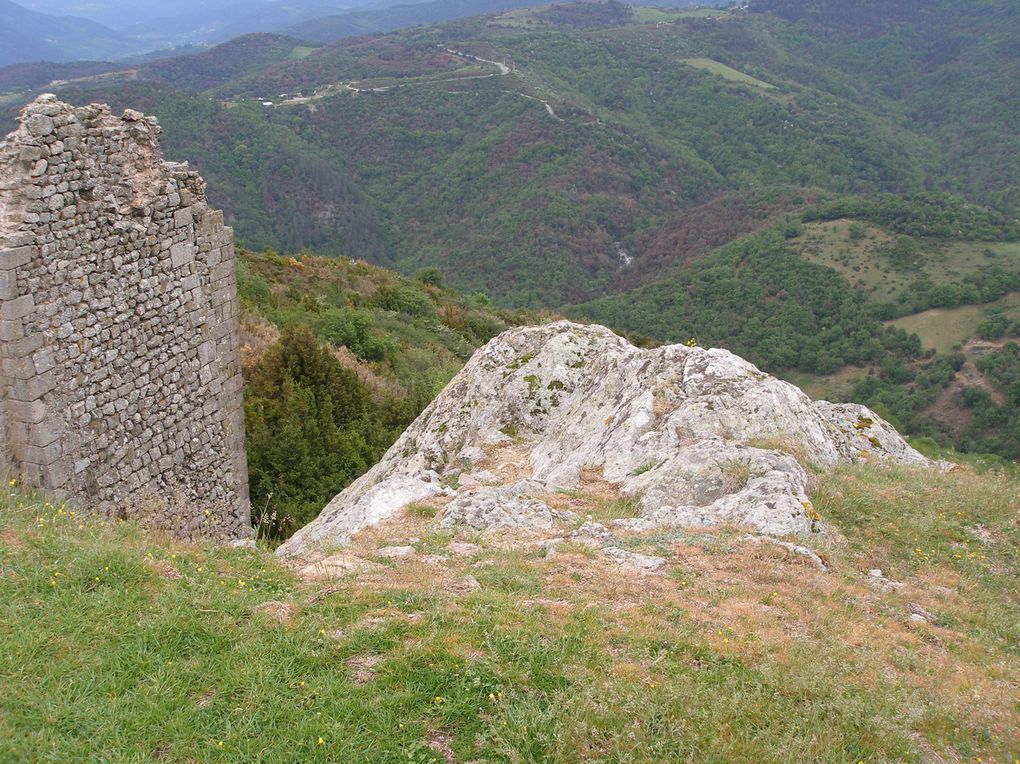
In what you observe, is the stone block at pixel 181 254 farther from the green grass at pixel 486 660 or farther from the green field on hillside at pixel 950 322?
the green field on hillside at pixel 950 322

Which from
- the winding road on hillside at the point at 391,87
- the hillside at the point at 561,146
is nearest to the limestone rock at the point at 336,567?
the hillside at the point at 561,146

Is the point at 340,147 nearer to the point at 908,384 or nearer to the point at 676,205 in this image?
the point at 676,205

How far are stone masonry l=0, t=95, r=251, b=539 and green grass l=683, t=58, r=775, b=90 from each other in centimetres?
11478

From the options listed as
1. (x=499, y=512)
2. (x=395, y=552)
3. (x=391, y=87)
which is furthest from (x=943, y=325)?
(x=391, y=87)

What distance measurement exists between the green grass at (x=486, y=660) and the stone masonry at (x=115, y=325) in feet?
3.55

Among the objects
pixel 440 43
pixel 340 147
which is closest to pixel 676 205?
pixel 340 147

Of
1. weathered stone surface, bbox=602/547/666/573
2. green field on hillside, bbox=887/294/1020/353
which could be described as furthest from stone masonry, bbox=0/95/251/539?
green field on hillside, bbox=887/294/1020/353

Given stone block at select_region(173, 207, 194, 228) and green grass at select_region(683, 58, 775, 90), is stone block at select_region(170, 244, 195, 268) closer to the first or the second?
stone block at select_region(173, 207, 194, 228)

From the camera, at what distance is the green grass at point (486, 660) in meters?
3.69

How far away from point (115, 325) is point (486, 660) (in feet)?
16.6

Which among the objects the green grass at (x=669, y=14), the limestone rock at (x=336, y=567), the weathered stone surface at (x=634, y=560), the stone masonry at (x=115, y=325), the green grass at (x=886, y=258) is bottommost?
the green grass at (x=886, y=258)

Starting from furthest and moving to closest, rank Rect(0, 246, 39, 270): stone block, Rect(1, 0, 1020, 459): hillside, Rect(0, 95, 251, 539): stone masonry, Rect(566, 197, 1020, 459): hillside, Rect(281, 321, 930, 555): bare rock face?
Rect(1, 0, 1020, 459): hillside
Rect(566, 197, 1020, 459): hillside
Rect(281, 321, 930, 555): bare rock face
Rect(0, 95, 251, 539): stone masonry
Rect(0, 246, 39, 270): stone block

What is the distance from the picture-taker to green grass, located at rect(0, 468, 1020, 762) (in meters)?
3.69

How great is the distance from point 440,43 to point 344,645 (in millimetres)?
138083
